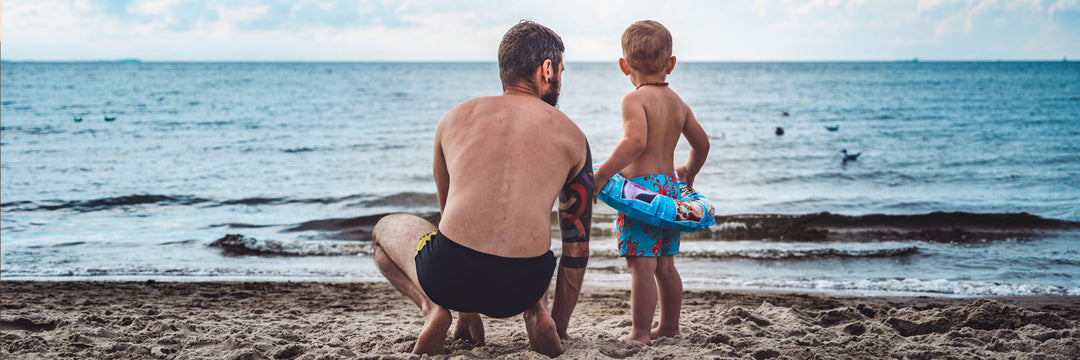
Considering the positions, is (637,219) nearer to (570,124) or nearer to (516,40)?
(570,124)

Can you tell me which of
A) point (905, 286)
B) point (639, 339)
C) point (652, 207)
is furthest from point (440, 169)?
point (905, 286)

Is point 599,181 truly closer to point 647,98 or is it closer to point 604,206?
point 647,98

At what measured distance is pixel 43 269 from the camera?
627 centimetres

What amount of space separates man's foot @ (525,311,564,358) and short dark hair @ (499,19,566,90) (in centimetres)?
96

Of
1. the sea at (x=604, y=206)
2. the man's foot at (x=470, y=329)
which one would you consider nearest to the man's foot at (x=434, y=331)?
the man's foot at (x=470, y=329)

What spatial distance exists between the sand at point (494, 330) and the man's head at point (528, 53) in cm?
116

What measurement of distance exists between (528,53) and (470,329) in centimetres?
132

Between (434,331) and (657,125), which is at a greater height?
(657,125)

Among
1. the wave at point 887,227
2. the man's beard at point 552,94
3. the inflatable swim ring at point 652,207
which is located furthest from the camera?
the wave at point 887,227

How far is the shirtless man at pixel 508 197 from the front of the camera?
2.42m

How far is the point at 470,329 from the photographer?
307 cm

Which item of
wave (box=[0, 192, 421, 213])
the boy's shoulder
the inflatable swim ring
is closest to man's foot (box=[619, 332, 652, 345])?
the inflatable swim ring

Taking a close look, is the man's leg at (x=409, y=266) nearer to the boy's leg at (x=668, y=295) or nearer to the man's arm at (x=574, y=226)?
the man's arm at (x=574, y=226)

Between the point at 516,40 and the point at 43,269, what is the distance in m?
6.07
